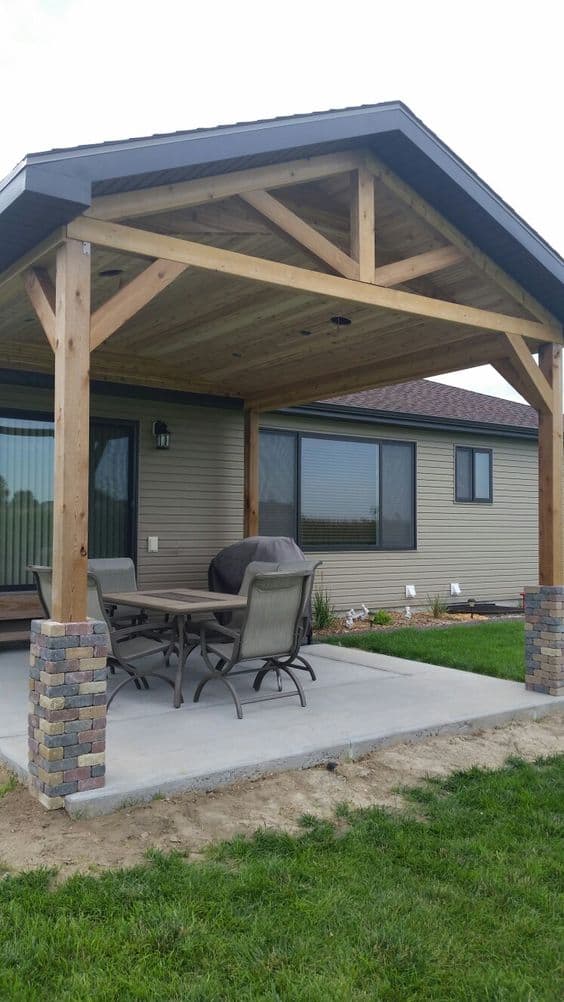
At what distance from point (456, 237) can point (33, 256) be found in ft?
9.18

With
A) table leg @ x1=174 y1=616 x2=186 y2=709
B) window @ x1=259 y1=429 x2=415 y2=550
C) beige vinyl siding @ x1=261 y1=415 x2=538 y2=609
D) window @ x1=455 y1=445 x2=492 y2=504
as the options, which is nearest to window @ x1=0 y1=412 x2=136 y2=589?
window @ x1=259 y1=429 x2=415 y2=550

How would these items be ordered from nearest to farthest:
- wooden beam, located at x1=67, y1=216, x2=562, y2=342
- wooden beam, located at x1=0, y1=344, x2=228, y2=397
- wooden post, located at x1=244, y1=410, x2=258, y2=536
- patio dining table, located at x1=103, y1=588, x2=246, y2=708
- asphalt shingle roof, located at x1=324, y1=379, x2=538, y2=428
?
wooden beam, located at x1=67, y1=216, x2=562, y2=342 → patio dining table, located at x1=103, y1=588, x2=246, y2=708 → wooden beam, located at x1=0, y1=344, x2=228, y2=397 → wooden post, located at x1=244, y1=410, x2=258, y2=536 → asphalt shingle roof, located at x1=324, y1=379, x2=538, y2=428

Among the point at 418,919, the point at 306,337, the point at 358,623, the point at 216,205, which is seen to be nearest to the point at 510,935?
the point at 418,919

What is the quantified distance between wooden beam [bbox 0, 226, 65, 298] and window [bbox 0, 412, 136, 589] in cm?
319

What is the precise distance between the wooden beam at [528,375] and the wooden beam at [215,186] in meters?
1.78

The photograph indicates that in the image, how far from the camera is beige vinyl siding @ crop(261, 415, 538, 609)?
10750 mm

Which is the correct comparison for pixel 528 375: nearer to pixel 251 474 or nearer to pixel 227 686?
pixel 227 686

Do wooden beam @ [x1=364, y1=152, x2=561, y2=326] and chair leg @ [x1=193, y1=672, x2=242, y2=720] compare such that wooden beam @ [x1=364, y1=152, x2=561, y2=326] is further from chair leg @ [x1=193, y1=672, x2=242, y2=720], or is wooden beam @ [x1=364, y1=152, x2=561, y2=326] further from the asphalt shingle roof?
the asphalt shingle roof

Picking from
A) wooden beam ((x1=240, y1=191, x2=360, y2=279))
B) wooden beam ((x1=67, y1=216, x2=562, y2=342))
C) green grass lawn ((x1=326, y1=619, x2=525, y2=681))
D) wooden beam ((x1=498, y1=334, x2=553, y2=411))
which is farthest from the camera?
green grass lawn ((x1=326, y1=619, x2=525, y2=681))

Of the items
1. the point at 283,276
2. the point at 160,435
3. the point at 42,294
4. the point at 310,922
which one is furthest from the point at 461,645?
the point at 310,922

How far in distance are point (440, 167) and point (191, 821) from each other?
3.97 metres

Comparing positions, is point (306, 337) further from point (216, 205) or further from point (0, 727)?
point (0, 727)

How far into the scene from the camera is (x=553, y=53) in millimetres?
14453

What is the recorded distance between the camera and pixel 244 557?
320 inches
